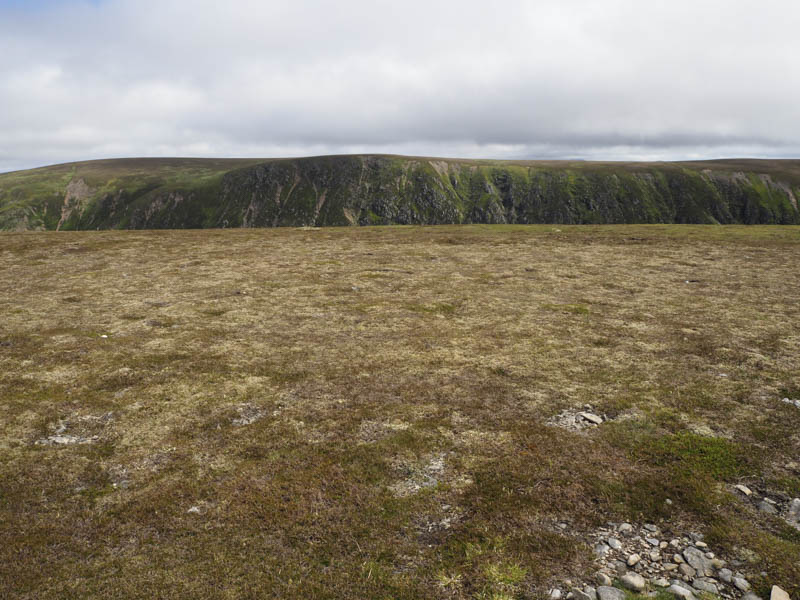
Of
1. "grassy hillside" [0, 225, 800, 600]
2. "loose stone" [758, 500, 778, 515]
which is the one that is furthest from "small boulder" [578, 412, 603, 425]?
"loose stone" [758, 500, 778, 515]

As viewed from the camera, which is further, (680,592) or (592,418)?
(592,418)

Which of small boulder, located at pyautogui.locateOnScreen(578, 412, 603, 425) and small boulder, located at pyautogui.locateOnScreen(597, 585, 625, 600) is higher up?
small boulder, located at pyautogui.locateOnScreen(578, 412, 603, 425)

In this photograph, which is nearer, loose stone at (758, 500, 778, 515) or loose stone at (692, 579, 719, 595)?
loose stone at (692, 579, 719, 595)

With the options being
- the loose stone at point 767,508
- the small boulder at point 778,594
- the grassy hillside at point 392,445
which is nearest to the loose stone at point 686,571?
the grassy hillside at point 392,445

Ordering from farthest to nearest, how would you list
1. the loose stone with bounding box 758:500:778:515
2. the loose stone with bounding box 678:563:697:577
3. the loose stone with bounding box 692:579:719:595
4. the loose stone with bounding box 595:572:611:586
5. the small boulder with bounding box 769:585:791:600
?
the loose stone with bounding box 758:500:778:515, the loose stone with bounding box 678:563:697:577, the loose stone with bounding box 595:572:611:586, the loose stone with bounding box 692:579:719:595, the small boulder with bounding box 769:585:791:600

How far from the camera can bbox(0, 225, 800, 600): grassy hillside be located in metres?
8.40

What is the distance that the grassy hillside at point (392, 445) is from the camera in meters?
8.40

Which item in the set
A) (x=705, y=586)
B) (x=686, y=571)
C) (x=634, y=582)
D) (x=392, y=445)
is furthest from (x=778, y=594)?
(x=392, y=445)

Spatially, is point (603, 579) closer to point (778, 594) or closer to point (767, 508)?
point (778, 594)

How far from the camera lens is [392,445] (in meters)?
12.4

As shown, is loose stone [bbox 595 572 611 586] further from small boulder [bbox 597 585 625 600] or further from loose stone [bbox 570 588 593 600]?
loose stone [bbox 570 588 593 600]

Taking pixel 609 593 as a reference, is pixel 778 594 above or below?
above

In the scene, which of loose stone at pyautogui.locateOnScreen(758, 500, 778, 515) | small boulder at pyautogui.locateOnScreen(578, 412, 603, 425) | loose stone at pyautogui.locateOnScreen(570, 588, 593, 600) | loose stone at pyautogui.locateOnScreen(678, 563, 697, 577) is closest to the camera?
loose stone at pyautogui.locateOnScreen(570, 588, 593, 600)

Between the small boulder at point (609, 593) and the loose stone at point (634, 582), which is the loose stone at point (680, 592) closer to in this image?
the loose stone at point (634, 582)
